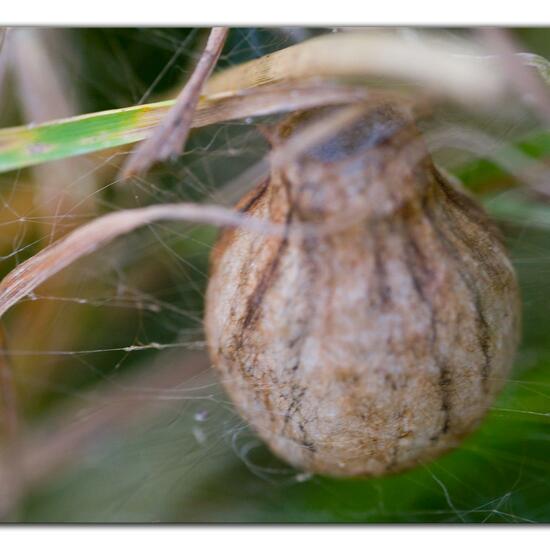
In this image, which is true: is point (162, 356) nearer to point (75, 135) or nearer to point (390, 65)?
point (75, 135)

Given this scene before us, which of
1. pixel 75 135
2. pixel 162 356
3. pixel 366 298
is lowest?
pixel 162 356

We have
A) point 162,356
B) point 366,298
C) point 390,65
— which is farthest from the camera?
point 162,356

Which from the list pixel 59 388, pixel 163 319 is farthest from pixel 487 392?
pixel 59 388

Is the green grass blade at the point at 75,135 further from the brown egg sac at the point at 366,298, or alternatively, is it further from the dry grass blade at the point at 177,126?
the brown egg sac at the point at 366,298

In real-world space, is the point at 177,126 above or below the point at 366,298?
above

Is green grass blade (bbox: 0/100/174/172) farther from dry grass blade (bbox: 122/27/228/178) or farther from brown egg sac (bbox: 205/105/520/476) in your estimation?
brown egg sac (bbox: 205/105/520/476)

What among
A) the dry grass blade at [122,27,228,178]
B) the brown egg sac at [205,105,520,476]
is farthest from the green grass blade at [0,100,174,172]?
the brown egg sac at [205,105,520,476]

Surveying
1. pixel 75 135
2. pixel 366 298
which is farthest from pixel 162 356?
pixel 366 298
